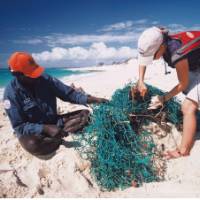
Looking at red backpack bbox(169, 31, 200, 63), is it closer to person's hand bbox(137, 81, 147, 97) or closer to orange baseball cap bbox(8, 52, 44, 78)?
person's hand bbox(137, 81, 147, 97)

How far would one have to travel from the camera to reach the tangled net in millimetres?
3426

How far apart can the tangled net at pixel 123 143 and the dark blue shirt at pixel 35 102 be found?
66 centimetres

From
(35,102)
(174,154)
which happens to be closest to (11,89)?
(35,102)

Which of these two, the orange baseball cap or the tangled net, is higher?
the orange baseball cap

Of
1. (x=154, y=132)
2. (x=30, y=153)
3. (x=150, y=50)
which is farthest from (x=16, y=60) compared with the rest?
(x=154, y=132)

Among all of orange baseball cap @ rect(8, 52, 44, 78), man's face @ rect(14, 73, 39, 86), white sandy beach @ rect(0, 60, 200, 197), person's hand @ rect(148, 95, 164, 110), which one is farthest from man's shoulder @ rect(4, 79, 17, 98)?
person's hand @ rect(148, 95, 164, 110)

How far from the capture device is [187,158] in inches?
145

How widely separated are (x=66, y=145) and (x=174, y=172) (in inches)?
62.2

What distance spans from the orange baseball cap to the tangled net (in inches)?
38.8

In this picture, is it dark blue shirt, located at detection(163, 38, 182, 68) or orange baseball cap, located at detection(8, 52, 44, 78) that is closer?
dark blue shirt, located at detection(163, 38, 182, 68)

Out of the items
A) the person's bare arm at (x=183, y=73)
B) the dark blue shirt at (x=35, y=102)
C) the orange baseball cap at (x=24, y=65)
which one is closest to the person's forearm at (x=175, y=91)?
the person's bare arm at (x=183, y=73)

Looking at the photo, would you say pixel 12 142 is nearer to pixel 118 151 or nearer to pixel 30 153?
pixel 30 153

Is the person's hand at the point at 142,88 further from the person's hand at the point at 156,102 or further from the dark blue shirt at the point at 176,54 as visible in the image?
the dark blue shirt at the point at 176,54

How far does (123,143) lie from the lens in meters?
3.68
